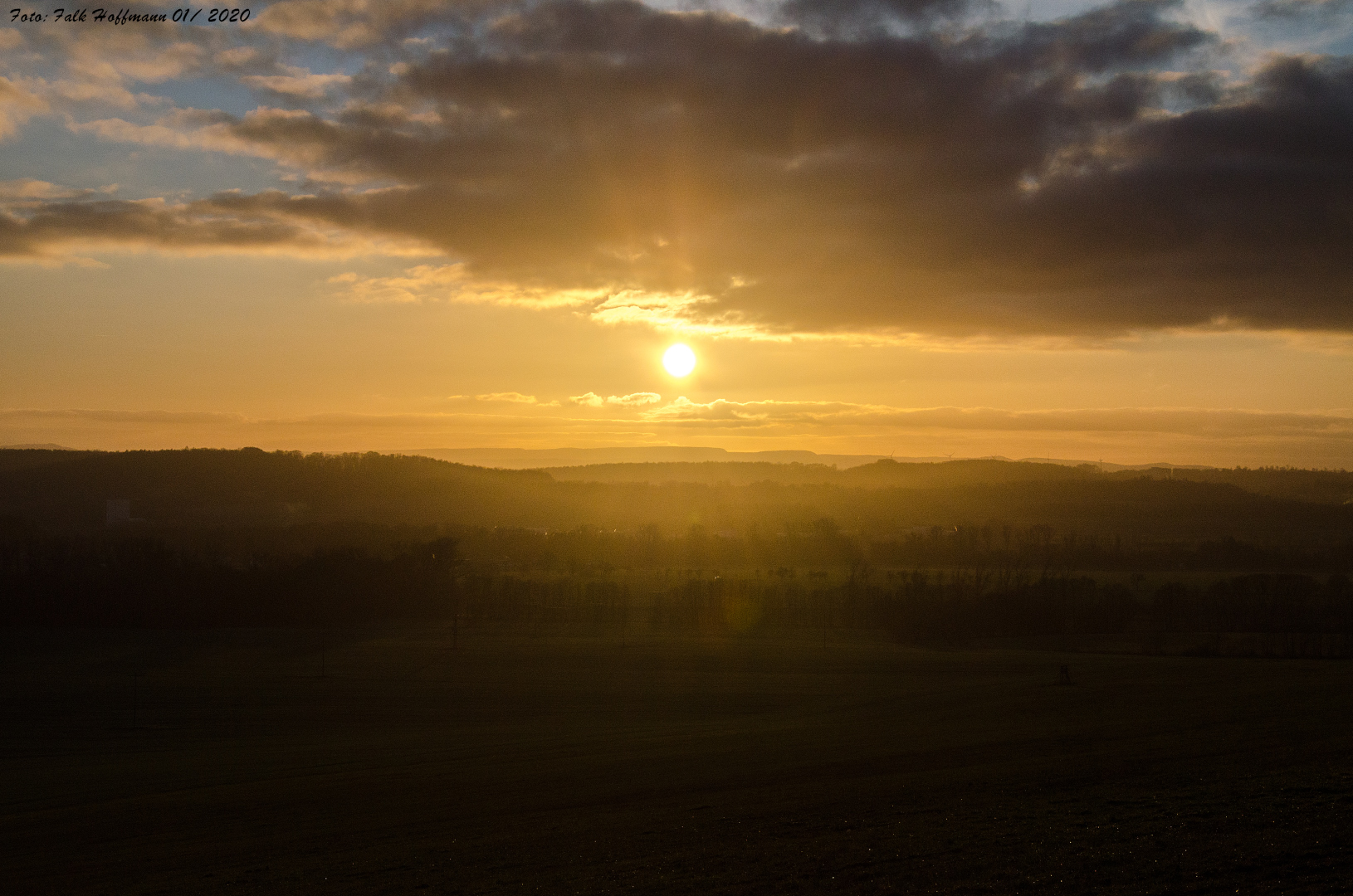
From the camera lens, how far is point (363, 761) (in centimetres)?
3058

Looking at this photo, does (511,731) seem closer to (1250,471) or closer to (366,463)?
(366,463)

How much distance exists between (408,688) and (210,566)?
36094 mm

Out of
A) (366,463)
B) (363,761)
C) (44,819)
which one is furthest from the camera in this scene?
(366,463)

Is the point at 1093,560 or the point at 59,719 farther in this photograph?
the point at 1093,560

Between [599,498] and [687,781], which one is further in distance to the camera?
[599,498]

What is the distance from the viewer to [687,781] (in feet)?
77.8

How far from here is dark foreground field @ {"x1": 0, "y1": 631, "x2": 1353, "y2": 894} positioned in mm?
14320

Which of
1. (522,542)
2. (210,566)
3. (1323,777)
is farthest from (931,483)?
Answer: (1323,777)

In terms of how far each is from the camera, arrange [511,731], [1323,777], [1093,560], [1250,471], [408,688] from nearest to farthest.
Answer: [1323,777] → [511,731] → [408,688] → [1093,560] → [1250,471]

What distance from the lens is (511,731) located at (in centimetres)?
3700

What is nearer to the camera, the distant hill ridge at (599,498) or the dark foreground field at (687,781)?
the dark foreground field at (687,781)

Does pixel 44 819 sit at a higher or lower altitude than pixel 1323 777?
lower

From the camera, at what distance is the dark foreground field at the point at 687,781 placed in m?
14.3

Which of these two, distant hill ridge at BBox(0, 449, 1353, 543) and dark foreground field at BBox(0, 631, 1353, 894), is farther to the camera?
distant hill ridge at BBox(0, 449, 1353, 543)
